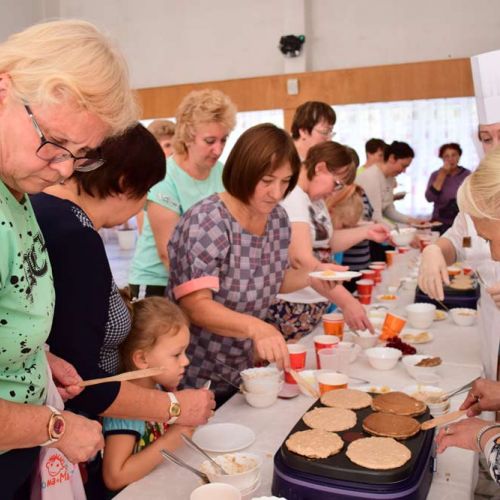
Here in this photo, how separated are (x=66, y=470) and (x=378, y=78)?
730 centimetres

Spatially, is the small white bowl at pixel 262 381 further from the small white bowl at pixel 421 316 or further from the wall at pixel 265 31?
the wall at pixel 265 31

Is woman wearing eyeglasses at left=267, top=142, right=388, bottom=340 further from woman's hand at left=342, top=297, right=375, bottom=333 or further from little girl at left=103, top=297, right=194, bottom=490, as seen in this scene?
little girl at left=103, top=297, right=194, bottom=490

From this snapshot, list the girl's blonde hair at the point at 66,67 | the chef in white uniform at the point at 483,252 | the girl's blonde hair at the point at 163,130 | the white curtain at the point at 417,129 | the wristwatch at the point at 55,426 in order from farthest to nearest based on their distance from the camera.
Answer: the white curtain at the point at 417,129
the girl's blonde hair at the point at 163,130
the chef in white uniform at the point at 483,252
the wristwatch at the point at 55,426
the girl's blonde hair at the point at 66,67

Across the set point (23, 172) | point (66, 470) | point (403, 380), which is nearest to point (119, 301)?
point (66, 470)

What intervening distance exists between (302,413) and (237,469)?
457mm

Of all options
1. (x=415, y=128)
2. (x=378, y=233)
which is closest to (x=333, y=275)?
(x=378, y=233)

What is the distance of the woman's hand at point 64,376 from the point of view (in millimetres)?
1326

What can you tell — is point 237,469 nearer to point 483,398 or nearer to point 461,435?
point 461,435

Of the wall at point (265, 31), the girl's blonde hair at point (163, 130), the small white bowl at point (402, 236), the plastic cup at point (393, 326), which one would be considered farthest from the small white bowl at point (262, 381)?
the wall at point (265, 31)

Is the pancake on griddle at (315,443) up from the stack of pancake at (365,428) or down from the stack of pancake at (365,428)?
up

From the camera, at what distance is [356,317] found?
7.74 ft

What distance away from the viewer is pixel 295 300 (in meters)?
2.86

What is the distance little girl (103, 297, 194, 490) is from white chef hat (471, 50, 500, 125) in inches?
61.9

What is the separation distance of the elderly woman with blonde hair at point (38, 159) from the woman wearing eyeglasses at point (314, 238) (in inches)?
58.7
